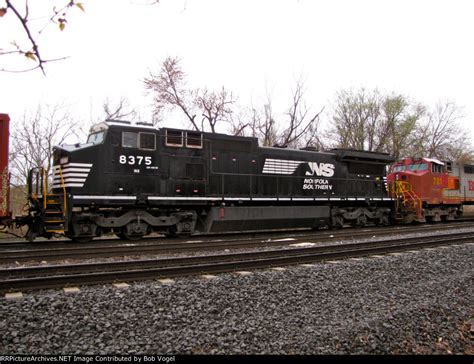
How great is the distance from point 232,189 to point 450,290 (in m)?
8.35

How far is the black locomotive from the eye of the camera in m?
10.9

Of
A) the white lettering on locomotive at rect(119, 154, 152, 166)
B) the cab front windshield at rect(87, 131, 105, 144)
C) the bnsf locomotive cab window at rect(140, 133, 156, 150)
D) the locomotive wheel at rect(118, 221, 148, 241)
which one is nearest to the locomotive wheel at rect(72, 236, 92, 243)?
the locomotive wheel at rect(118, 221, 148, 241)

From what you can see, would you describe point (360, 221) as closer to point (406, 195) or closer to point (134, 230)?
point (406, 195)

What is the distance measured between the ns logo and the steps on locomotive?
9446 millimetres

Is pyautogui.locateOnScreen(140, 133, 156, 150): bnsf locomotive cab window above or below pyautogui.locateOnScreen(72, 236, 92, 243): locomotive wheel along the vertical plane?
above

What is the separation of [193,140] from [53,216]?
16.3 ft

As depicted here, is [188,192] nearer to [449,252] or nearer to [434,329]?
[449,252]

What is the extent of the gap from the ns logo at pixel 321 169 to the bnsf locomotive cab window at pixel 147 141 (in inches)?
263

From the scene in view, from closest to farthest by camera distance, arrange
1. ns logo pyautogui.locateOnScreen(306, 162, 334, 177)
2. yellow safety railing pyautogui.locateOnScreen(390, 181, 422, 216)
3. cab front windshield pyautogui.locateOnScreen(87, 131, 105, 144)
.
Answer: cab front windshield pyautogui.locateOnScreen(87, 131, 105, 144)
ns logo pyautogui.locateOnScreen(306, 162, 334, 177)
yellow safety railing pyautogui.locateOnScreen(390, 181, 422, 216)

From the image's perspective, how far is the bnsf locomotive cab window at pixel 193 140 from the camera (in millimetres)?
13008

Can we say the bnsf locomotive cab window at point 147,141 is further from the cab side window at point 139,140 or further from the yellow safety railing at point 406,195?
the yellow safety railing at point 406,195

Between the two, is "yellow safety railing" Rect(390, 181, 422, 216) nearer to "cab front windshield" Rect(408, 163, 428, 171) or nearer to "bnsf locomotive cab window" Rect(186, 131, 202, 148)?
"cab front windshield" Rect(408, 163, 428, 171)

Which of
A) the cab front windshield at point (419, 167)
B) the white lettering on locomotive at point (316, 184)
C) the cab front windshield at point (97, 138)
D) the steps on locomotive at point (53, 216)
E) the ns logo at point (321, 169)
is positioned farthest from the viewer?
the cab front windshield at point (419, 167)

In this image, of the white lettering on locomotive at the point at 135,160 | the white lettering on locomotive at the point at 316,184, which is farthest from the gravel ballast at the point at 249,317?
the white lettering on locomotive at the point at 316,184
